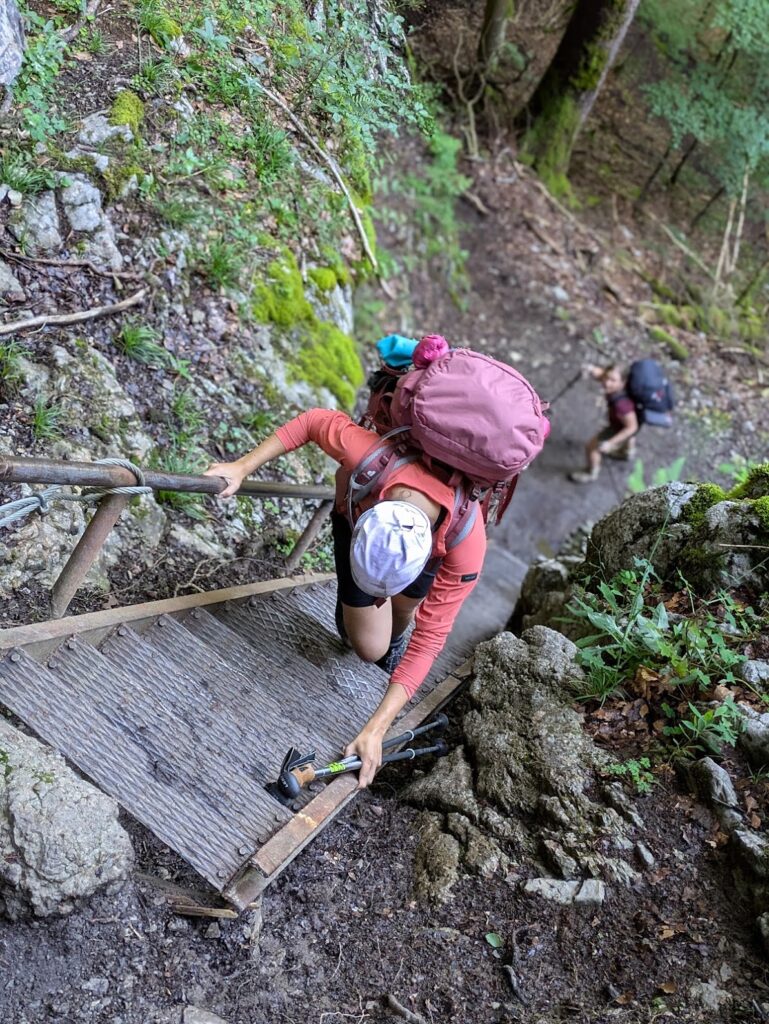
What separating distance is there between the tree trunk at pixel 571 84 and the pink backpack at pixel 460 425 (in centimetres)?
1010

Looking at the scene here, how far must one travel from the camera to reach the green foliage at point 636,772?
11.7 feet

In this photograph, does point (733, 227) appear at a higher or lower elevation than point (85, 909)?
higher

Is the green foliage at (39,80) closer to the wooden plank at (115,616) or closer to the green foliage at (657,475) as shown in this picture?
the wooden plank at (115,616)

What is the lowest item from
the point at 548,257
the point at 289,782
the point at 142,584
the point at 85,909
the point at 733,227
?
the point at 142,584

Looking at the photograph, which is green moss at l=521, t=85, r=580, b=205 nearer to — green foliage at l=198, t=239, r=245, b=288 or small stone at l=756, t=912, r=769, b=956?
green foliage at l=198, t=239, r=245, b=288

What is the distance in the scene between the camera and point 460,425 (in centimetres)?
292

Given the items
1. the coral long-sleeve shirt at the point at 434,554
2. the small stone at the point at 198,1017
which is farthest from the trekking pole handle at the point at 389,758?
the small stone at the point at 198,1017

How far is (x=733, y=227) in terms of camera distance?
13828mm

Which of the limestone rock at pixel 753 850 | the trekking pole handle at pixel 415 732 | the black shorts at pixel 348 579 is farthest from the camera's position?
the trekking pole handle at pixel 415 732

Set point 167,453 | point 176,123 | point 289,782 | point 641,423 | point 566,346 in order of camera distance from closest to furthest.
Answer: point 289,782, point 167,453, point 176,123, point 641,423, point 566,346

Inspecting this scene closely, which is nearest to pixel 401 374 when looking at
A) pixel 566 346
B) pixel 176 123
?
pixel 176 123

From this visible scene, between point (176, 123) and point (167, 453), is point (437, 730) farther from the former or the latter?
point (176, 123)

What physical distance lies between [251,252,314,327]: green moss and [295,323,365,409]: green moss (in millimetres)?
250

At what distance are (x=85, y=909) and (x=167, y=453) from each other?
314 cm
